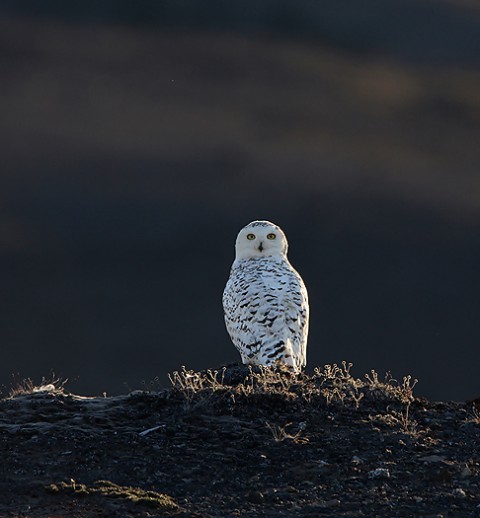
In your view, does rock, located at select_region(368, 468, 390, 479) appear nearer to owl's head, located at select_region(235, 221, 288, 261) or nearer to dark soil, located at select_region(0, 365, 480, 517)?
dark soil, located at select_region(0, 365, 480, 517)

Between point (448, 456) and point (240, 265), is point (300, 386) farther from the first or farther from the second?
point (240, 265)

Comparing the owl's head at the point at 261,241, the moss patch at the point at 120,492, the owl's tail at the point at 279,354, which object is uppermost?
the owl's head at the point at 261,241

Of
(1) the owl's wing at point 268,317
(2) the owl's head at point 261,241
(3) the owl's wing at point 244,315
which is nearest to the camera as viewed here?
(1) the owl's wing at point 268,317

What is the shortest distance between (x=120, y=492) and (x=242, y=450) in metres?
1.43

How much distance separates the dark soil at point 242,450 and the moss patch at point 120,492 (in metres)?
0.01

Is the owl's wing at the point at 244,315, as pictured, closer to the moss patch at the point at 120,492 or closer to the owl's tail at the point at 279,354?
the owl's tail at the point at 279,354

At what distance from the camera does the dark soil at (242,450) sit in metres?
7.82

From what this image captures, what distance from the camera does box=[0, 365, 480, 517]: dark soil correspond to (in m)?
7.82

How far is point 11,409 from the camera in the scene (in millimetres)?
9844

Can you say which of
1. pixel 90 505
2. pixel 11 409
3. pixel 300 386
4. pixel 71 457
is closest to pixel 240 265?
pixel 300 386

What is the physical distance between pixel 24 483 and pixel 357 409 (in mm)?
3685

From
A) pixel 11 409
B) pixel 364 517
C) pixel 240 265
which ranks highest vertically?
pixel 240 265

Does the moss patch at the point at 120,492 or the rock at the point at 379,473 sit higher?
the moss patch at the point at 120,492

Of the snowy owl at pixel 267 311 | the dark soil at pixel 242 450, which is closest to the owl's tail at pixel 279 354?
the snowy owl at pixel 267 311
